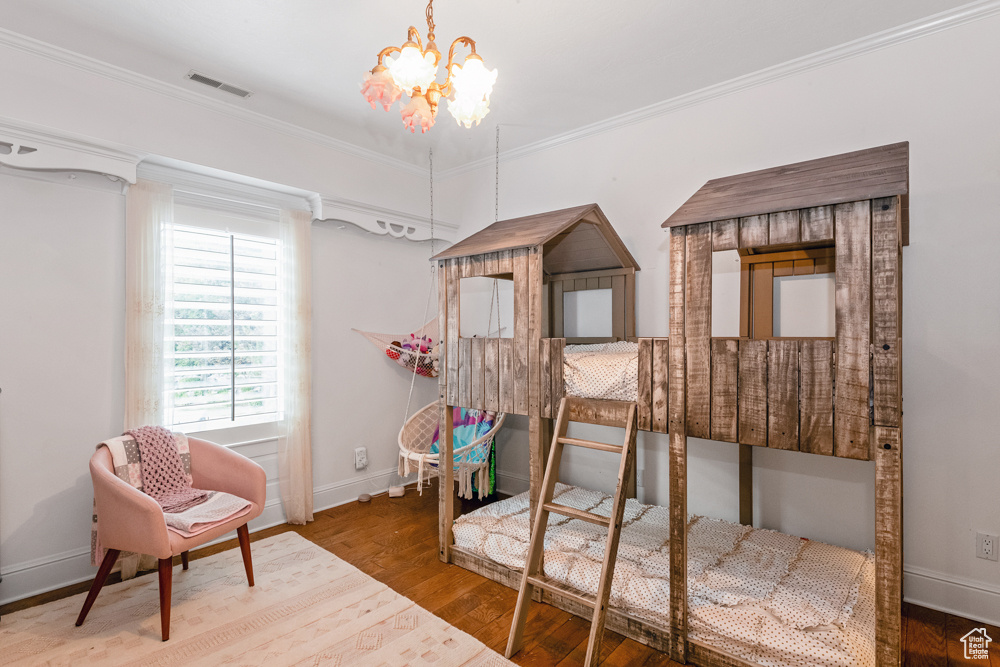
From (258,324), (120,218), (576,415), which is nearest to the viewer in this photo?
(576,415)

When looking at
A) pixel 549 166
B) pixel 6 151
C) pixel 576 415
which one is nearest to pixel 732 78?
Answer: pixel 549 166

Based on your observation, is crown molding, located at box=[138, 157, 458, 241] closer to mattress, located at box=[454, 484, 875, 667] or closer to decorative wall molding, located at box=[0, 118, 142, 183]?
decorative wall molding, located at box=[0, 118, 142, 183]

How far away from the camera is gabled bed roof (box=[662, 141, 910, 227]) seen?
5.20 ft

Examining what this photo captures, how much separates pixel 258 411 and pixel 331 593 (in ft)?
4.86

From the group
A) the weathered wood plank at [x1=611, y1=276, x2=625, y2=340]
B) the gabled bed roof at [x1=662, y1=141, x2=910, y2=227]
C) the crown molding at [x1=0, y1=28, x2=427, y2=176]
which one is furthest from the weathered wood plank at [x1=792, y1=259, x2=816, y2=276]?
the crown molding at [x1=0, y1=28, x2=427, y2=176]

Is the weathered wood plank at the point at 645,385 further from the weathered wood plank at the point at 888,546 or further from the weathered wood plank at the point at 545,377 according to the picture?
the weathered wood plank at the point at 888,546

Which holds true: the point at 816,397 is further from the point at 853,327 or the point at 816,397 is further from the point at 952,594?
the point at 952,594

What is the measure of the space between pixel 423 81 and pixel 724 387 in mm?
1583

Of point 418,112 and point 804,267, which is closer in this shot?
point 418,112

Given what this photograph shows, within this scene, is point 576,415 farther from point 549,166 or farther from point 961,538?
point 549,166

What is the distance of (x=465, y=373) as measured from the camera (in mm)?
2670

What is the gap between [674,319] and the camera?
1.96m

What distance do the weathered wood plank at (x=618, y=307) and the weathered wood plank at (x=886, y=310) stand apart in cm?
167

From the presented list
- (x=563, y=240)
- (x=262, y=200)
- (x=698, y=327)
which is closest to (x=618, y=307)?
(x=563, y=240)
